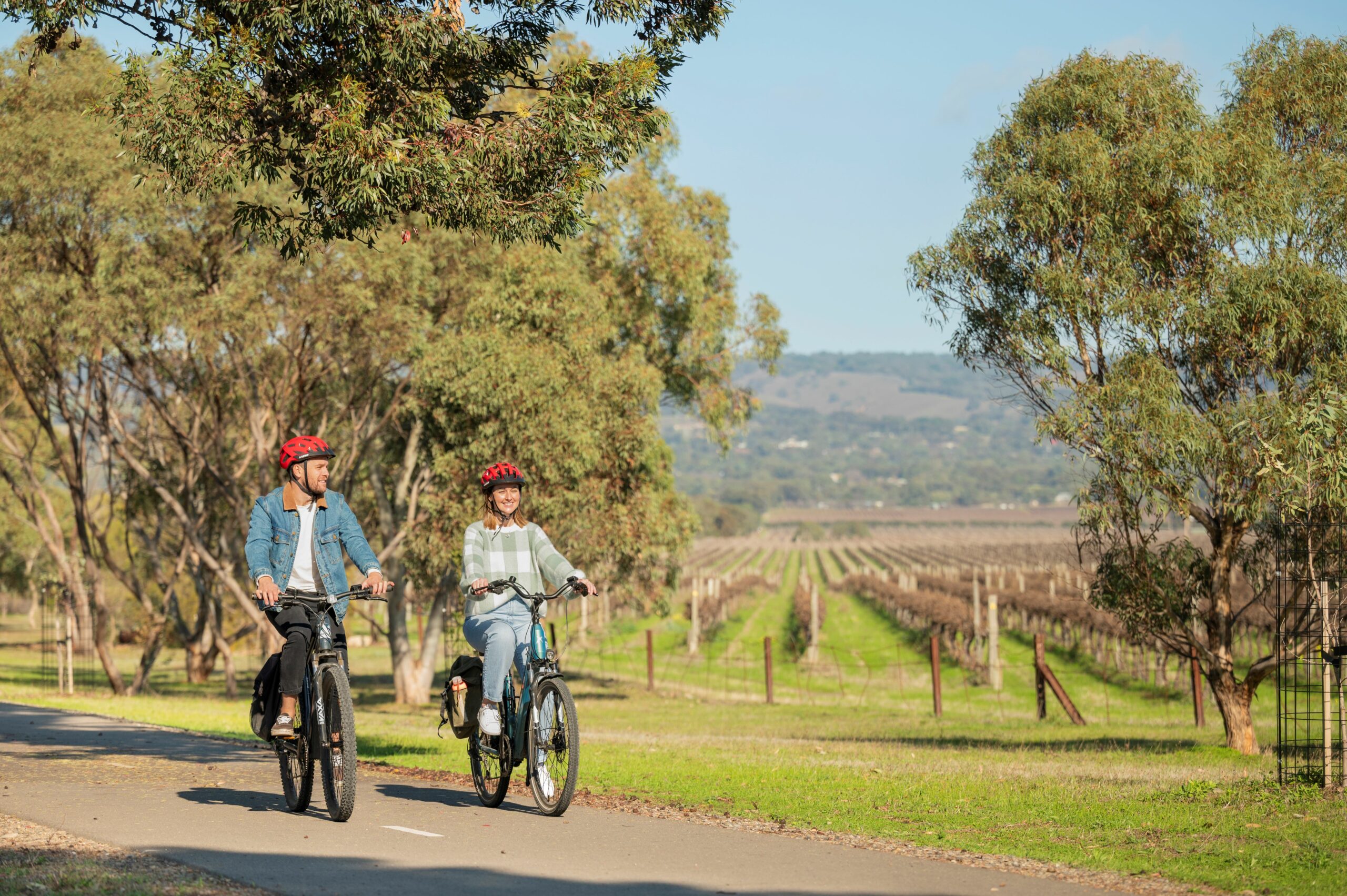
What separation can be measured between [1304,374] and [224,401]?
22.6 meters

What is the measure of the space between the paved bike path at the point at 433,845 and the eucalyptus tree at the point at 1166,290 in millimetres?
9535

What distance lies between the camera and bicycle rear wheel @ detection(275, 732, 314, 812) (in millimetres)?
7191

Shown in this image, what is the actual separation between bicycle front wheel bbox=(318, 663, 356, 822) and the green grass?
6.82 feet

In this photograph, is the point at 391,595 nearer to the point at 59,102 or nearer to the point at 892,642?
the point at 59,102

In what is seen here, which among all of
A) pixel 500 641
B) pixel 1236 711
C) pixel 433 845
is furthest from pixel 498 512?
pixel 1236 711

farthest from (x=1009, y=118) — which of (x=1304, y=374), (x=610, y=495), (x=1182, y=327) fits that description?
(x=610, y=495)

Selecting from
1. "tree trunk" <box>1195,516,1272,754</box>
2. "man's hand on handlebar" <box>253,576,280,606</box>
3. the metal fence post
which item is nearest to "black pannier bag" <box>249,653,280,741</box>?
A: "man's hand on handlebar" <box>253,576,280,606</box>

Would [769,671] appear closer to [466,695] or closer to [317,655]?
[466,695]

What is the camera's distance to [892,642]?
50.8 meters

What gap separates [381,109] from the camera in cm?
995

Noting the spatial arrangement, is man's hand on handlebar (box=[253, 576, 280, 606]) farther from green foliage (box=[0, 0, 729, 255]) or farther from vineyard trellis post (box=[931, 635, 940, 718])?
vineyard trellis post (box=[931, 635, 940, 718])

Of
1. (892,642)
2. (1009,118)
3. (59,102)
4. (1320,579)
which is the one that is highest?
(59,102)

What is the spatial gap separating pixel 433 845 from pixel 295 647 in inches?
53.6

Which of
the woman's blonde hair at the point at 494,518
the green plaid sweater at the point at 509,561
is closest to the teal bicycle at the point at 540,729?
the green plaid sweater at the point at 509,561
